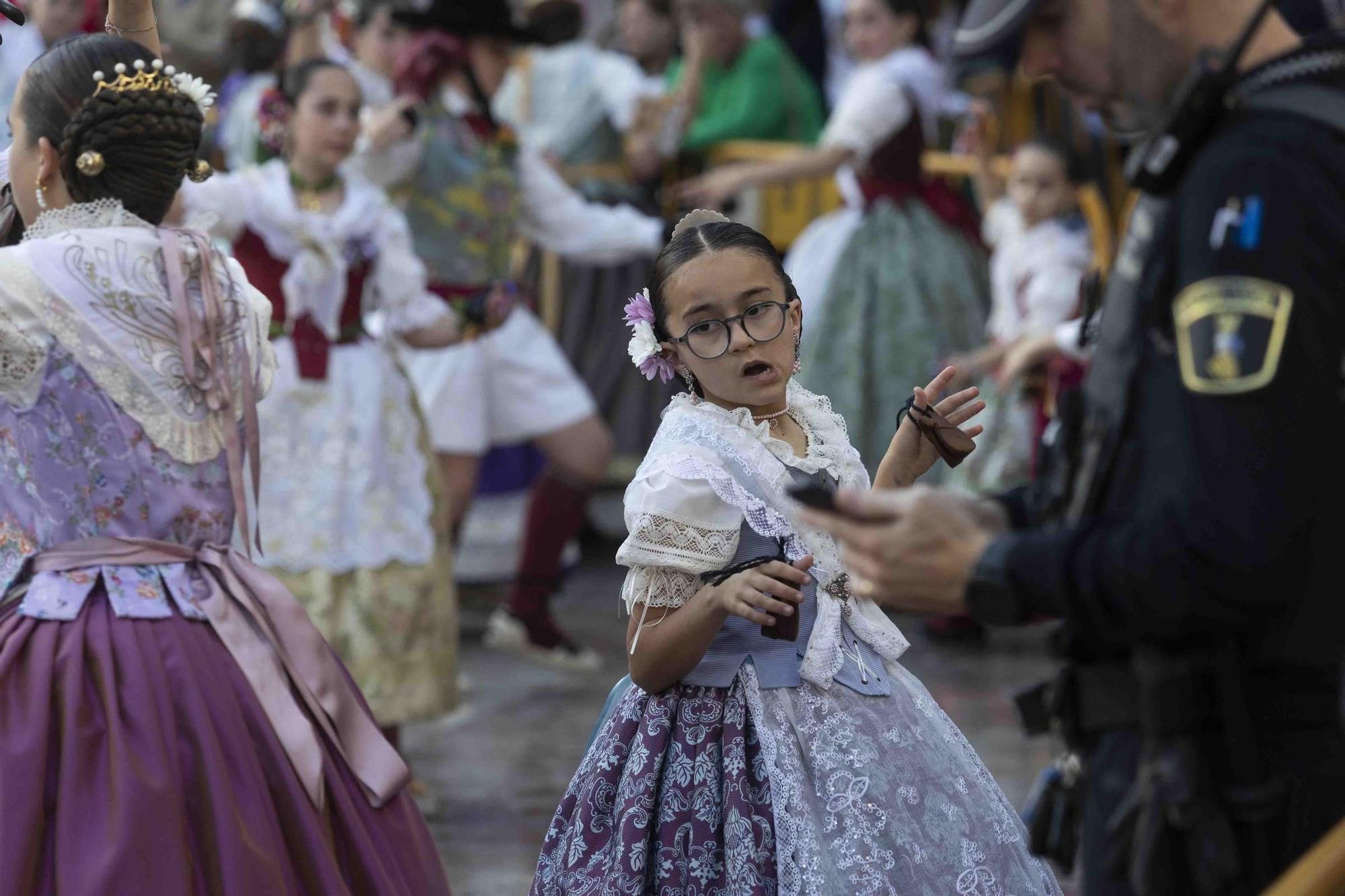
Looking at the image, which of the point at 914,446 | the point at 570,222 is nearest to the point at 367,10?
the point at 570,222

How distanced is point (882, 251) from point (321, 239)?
295cm

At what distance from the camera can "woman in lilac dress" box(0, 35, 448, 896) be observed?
8.64 feet

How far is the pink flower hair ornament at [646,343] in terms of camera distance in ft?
9.31

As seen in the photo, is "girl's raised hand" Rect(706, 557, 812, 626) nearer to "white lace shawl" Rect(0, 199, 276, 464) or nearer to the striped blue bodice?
the striped blue bodice

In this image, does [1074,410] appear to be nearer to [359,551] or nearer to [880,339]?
[359,551]

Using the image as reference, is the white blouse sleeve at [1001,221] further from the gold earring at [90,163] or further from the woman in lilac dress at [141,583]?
the gold earring at [90,163]

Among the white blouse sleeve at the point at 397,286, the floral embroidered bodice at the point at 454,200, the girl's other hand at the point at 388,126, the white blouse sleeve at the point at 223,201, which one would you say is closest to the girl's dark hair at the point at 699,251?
the white blouse sleeve at the point at 223,201

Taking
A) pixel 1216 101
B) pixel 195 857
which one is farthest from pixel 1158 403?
pixel 195 857

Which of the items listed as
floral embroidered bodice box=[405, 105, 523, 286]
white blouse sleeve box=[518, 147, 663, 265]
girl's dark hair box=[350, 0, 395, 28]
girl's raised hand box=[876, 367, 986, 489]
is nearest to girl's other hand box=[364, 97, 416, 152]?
floral embroidered bodice box=[405, 105, 523, 286]

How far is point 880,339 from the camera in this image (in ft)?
23.0

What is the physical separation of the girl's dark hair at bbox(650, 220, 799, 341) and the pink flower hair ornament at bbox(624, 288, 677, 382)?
2 centimetres

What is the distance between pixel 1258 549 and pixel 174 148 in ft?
6.17

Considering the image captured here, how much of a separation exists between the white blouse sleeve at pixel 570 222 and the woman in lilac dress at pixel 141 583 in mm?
3209

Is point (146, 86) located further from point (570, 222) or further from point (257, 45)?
point (257, 45)
